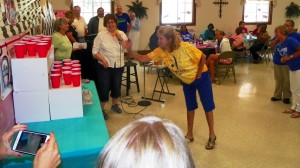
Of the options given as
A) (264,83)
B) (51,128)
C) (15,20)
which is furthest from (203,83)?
(264,83)

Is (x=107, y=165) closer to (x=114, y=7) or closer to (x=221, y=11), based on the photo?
(x=114, y=7)

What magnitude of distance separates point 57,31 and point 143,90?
2.33 m

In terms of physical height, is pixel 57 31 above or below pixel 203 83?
above

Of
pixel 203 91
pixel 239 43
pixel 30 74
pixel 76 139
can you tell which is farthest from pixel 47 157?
pixel 239 43

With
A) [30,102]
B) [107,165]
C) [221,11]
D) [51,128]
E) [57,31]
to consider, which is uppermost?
[221,11]

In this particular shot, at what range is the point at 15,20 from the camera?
2.06 m

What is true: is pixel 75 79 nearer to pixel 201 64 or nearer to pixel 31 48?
pixel 31 48

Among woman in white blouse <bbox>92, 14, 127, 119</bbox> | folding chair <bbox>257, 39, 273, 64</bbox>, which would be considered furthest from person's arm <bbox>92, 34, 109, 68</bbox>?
folding chair <bbox>257, 39, 273, 64</bbox>

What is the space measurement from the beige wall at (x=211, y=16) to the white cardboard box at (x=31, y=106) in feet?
24.5

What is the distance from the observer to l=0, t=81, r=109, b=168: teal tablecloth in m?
1.84

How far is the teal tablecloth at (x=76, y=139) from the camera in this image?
184cm

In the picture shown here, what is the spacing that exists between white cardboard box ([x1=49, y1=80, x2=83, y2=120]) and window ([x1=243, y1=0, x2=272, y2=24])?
963 cm

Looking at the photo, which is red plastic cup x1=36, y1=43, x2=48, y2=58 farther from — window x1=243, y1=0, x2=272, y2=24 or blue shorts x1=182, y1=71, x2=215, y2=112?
window x1=243, y1=0, x2=272, y2=24

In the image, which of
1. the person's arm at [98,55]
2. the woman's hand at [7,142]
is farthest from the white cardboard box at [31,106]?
the person's arm at [98,55]
